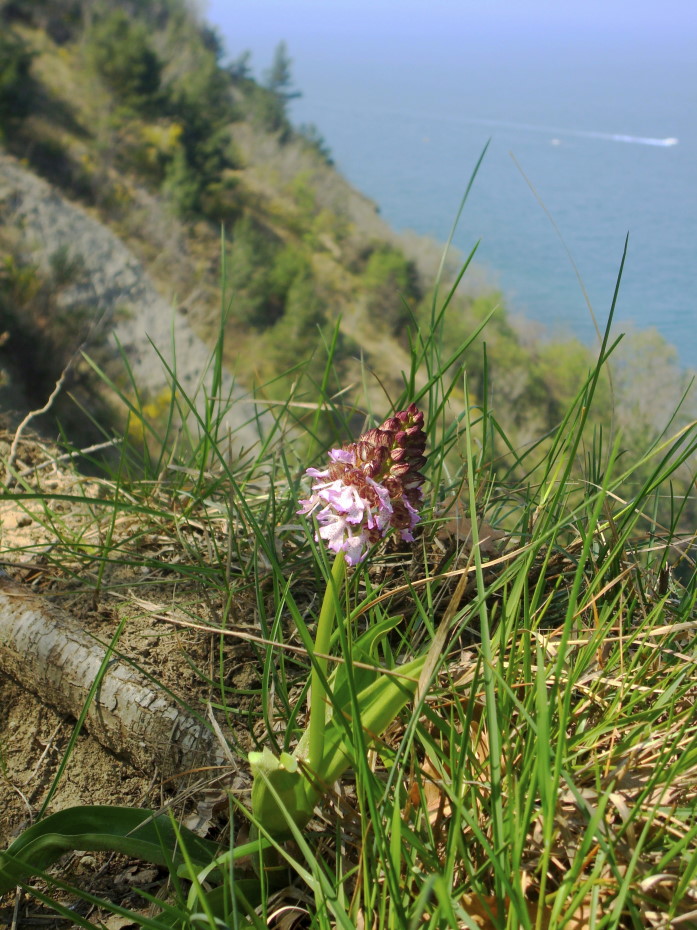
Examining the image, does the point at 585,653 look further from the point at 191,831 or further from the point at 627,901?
the point at 191,831

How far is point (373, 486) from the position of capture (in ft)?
2.94

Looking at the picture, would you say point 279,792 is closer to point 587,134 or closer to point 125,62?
point 587,134

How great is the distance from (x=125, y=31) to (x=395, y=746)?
1379 inches

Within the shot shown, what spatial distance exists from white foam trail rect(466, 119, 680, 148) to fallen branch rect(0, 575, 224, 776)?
14985 mm

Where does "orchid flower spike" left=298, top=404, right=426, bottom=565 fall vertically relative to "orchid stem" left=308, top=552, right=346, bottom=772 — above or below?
above

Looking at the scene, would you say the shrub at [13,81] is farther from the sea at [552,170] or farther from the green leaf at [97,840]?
the green leaf at [97,840]

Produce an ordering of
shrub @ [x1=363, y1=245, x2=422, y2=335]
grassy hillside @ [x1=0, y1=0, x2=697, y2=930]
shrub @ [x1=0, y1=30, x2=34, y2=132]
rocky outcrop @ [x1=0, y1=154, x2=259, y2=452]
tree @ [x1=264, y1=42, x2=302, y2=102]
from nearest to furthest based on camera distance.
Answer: grassy hillside @ [x1=0, y1=0, x2=697, y2=930]
rocky outcrop @ [x1=0, y1=154, x2=259, y2=452]
shrub @ [x1=0, y1=30, x2=34, y2=132]
shrub @ [x1=363, y1=245, x2=422, y2=335]
tree @ [x1=264, y1=42, x2=302, y2=102]

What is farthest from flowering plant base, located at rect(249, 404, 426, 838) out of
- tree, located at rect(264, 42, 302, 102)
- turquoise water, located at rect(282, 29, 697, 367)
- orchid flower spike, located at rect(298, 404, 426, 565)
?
tree, located at rect(264, 42, 302, 102)

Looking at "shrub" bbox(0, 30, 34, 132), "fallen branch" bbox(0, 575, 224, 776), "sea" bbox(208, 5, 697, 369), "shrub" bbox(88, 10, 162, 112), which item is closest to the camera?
"fallen branch" bbox(0, 575, 224, 776)

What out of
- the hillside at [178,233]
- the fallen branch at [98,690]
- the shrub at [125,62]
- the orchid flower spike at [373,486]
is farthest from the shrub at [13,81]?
the orchid flower spike at [373,486]

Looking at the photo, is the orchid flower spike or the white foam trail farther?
the white foam trail

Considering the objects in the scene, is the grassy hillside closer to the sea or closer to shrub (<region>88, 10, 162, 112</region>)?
the sea

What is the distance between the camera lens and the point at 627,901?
753mm

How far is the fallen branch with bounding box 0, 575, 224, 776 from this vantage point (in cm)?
115
